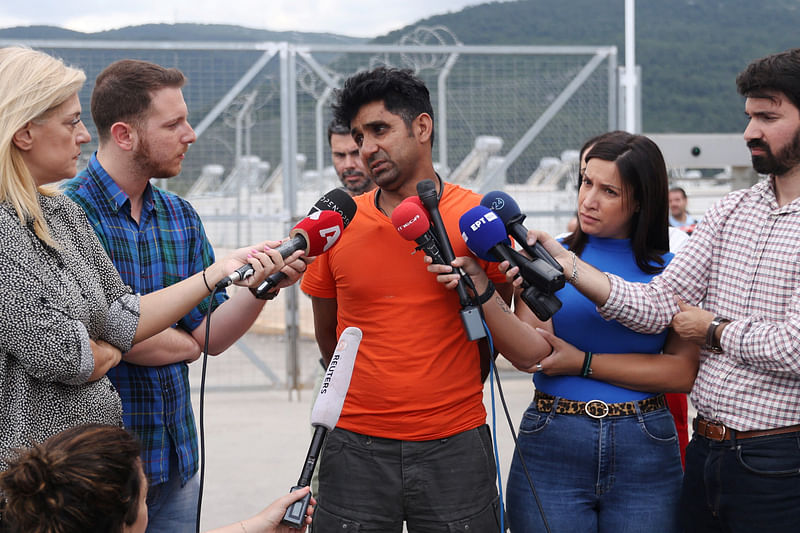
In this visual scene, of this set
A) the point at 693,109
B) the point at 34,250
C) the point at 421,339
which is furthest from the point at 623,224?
the point at 693,109

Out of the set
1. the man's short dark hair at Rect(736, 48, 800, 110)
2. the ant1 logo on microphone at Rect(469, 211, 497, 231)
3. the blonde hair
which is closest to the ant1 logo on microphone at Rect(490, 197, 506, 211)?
the ant1 logo on microphone at Rect(469, 211, 497, 231)

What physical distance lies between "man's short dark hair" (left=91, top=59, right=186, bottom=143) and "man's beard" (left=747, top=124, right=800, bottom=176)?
1.86m

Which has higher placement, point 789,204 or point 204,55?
point 204,55

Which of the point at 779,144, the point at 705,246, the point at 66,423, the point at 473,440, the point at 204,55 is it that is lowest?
the point at 473,440

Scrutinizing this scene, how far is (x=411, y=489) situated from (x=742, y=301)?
113 centimetres

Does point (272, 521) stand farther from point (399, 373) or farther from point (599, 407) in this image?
point (599, 407)

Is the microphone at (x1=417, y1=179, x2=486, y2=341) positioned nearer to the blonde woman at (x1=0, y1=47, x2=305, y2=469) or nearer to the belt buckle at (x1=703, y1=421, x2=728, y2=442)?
the blonde woman at (x1=0, y1=47, x2=305, y2=469)

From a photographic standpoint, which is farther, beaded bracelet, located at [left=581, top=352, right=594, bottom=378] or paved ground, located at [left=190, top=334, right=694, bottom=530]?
paved ground, located at [left=190, top=334, right=694, bottom=530]

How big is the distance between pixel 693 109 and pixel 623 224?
1373 inches

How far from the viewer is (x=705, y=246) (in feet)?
8.50

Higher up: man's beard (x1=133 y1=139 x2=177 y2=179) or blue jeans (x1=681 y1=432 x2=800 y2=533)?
man's beard (x1=133 y1=139 x2=177 y2=179)

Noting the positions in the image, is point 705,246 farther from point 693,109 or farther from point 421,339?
point 693,109

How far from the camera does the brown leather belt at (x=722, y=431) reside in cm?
237

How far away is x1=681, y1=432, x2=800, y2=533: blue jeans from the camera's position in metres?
2.34
